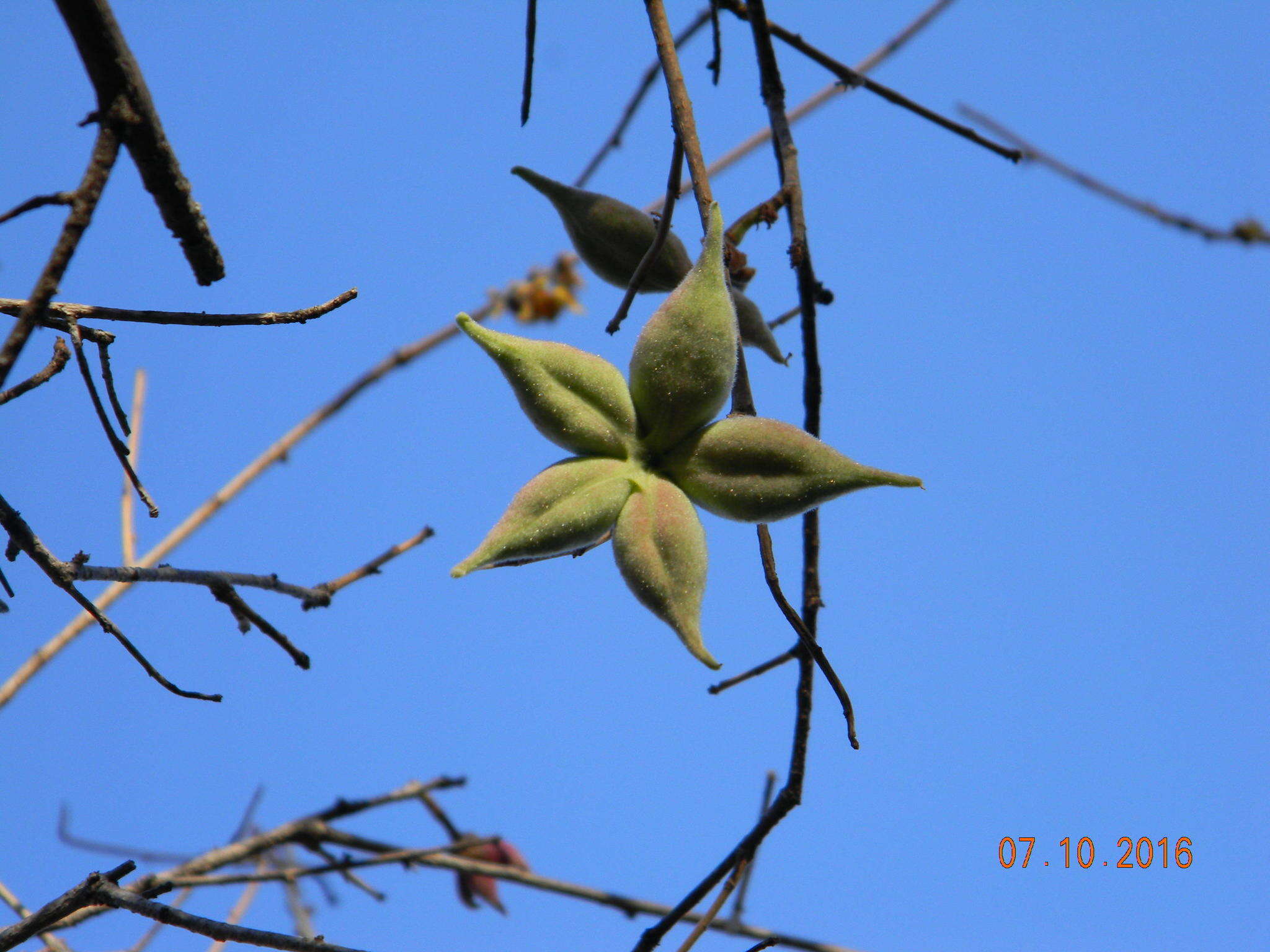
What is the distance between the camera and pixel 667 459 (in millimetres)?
1697

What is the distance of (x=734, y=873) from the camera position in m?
1.84

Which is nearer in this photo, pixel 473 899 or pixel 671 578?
pixel 671 578

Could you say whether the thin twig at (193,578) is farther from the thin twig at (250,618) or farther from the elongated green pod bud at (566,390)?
the elongated green pod bud at (566,390)

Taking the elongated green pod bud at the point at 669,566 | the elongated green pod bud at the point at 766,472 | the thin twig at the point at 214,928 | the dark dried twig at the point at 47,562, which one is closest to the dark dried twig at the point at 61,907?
the thin twig at the point at 214,928

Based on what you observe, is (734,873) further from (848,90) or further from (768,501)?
(848,90)

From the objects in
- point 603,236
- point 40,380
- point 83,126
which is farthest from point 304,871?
point 83,126

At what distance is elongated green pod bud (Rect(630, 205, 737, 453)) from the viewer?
1.59 metres

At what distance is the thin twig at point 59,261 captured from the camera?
3.80ft

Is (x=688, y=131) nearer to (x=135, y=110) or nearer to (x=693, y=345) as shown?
(x=693, y=345)

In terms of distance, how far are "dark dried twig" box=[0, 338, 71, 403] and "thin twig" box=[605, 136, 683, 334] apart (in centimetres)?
90

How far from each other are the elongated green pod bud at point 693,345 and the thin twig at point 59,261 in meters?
0.76

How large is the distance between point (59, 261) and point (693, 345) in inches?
32.7

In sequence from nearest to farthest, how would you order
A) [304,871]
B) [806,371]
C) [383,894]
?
[806,371] → [304,871] → [383,894]

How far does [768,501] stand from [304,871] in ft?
5.23
